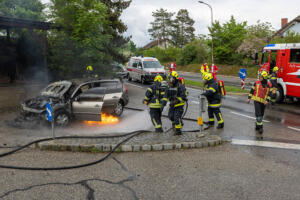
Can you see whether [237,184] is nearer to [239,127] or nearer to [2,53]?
[239,127]

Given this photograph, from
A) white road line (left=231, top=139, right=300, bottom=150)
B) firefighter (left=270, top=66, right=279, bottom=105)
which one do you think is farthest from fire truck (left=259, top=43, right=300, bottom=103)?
white road line (left=231, top=139, right=300, bottom=150)

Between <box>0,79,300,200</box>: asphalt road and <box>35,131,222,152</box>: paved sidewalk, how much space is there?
21 centimetres

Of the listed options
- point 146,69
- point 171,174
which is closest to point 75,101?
point 171,174

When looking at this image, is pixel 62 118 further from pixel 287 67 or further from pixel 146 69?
pixel 146 69

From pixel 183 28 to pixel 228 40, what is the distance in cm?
3666

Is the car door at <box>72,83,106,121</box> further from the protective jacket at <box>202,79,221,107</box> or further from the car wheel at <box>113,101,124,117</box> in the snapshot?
Result: the protective jacket at <box>202,79,221,107</box>

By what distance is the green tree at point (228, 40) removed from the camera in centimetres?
3466

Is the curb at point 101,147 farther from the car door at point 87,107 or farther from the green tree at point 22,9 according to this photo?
the green tree at point 22,9

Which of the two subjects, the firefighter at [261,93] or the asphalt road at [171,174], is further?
the firefighter at [261,93]

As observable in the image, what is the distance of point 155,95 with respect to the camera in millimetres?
7441

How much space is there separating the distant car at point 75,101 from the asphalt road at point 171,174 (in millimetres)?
772

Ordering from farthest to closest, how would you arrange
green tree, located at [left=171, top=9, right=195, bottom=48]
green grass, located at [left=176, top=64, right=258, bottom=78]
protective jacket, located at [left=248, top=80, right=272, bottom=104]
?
green tree, located at [left=171, top=9, right=195, bottom=48], green grass, located at [left=176, top=64, right=258, bottom=78], protective jacket, located at [left=248, top=80, right=272, bottom=104]

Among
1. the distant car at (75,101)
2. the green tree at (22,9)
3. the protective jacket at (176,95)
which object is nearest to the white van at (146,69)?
the distant car at (75,101)

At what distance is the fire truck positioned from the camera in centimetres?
1276
